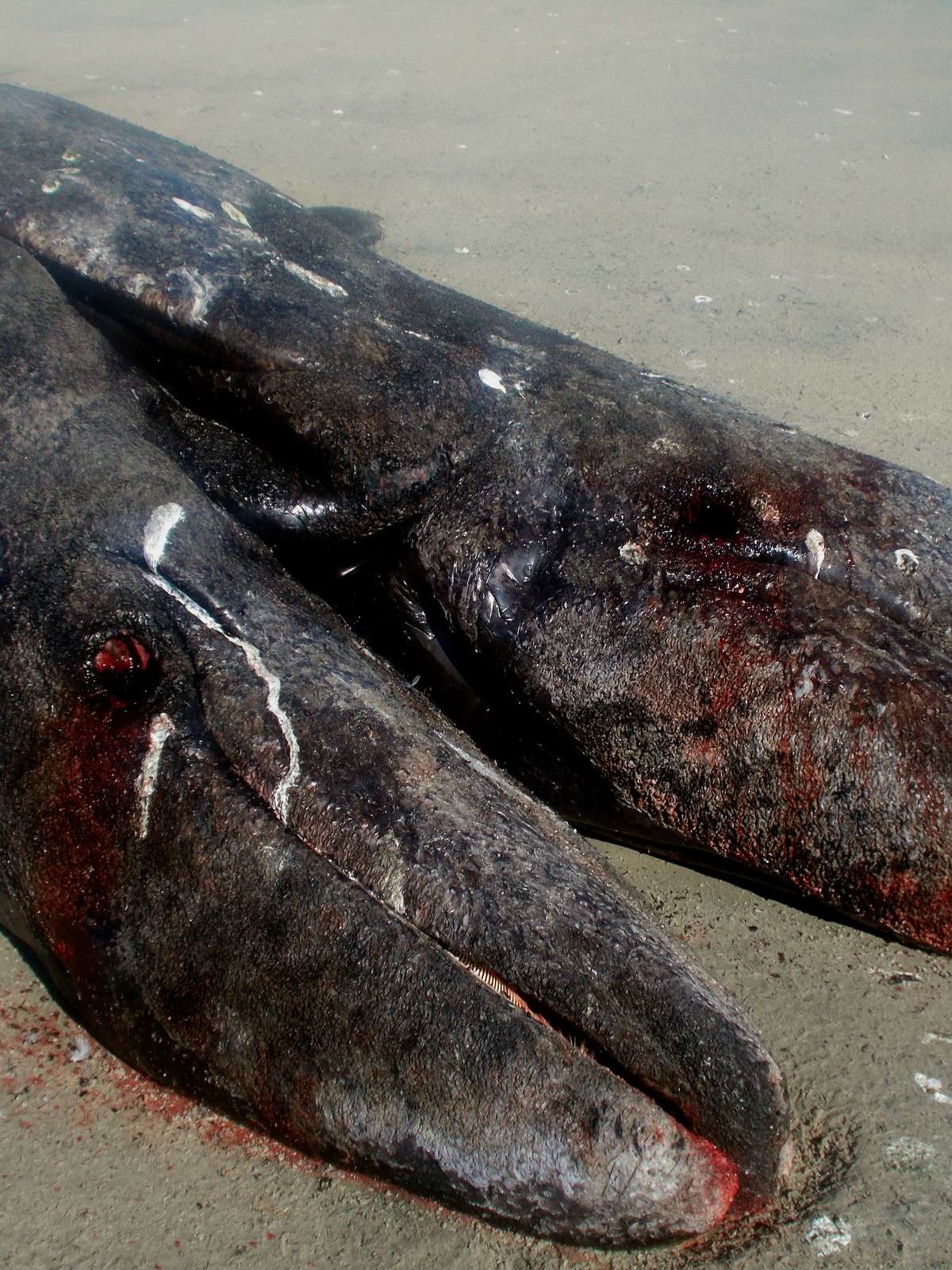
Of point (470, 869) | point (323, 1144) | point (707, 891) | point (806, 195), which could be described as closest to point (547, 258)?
point (806, 195)

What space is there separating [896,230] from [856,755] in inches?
228

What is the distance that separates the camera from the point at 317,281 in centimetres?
371

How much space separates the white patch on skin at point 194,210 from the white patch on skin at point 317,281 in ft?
1.20

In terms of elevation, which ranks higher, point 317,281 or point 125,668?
point 317,281

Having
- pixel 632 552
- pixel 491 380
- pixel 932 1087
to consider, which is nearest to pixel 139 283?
pixel 491 380

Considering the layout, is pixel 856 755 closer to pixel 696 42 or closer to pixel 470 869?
pixel 470 869

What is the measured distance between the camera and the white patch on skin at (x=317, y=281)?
12.1ft

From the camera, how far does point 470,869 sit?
7.66ft

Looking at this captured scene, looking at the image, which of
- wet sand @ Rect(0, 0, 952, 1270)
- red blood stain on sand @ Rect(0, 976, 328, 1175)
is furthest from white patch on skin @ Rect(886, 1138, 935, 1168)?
red blood stain on sand @ Rect(0, 976, 328, 1175)

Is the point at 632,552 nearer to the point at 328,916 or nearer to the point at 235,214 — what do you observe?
the point at 328,916

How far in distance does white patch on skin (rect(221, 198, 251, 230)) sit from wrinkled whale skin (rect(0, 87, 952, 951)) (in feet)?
0.57

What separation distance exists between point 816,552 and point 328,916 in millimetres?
1737

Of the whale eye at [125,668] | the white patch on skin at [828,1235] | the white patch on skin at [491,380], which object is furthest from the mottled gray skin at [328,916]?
the white patch on skin at [491,380]

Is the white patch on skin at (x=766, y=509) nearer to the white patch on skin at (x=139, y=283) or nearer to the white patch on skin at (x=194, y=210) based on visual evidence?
the white patch on skin at (x=139, y=283)
